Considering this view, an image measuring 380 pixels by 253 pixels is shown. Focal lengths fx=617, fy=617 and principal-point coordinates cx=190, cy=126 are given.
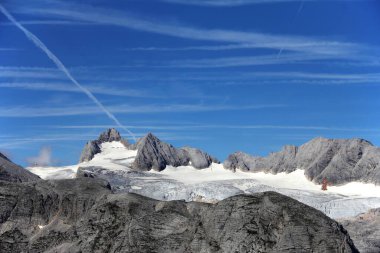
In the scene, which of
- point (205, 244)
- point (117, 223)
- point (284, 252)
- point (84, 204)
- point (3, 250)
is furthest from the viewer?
point (84, 204)

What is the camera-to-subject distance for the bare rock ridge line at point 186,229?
88.4 m

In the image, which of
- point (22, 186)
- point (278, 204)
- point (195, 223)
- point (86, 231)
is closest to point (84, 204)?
point (22, 186)

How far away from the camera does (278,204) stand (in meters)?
93.9

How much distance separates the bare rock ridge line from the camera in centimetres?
8838

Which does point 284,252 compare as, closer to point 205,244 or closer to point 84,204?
point 205,244

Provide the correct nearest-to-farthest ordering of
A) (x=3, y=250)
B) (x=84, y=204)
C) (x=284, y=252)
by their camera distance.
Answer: (x=284, y=252)
(x=3, y=250)
(x=84, y=204)

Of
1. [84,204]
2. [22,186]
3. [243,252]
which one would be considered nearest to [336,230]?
[243,252]

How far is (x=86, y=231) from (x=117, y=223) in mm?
5559

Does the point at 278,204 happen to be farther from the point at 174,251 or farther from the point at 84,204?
the point at 84,204

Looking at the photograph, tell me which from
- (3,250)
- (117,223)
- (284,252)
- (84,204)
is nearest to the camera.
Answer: (284,252)

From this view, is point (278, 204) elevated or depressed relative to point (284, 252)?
elevated

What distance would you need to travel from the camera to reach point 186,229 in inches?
3829

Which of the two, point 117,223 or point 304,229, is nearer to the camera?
point 304,229

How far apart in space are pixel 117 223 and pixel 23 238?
89.2 feet
